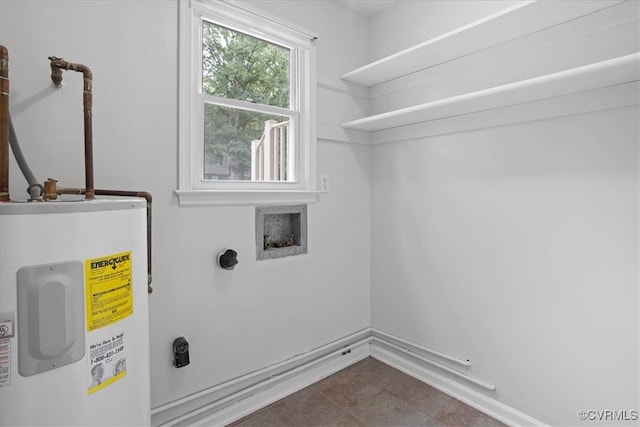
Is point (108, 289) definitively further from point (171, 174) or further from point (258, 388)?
point (258, 388)

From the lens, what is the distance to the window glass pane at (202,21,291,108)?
1882mm

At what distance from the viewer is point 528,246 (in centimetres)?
179

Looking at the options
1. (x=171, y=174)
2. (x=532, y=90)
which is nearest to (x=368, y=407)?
(x=171, y=174)

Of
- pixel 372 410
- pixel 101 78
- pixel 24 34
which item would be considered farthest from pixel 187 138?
pixel 372 410

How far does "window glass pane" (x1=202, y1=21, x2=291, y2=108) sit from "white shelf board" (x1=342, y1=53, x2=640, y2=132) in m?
0.65

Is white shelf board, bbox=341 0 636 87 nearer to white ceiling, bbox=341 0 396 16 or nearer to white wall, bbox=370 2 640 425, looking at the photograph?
white wall, bbox=370 2 640 425

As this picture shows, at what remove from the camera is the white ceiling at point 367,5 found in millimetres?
2400

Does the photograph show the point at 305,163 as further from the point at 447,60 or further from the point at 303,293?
the point at 447,60

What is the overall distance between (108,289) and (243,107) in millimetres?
1352

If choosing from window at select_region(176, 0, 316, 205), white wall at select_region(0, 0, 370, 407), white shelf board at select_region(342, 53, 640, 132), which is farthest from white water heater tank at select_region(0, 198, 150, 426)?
white shelf board at select_region(342, 53, 640, 132)

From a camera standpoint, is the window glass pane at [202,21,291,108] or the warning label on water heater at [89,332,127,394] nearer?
the warning label on water heater at [89,332,127,394]

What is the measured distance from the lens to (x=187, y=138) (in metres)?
1.71

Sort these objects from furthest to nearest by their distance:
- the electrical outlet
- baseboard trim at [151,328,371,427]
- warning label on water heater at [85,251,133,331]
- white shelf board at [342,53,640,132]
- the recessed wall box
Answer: the electrical outlet < the recessed wall box < baseboard trim at [151,328,371,427] < white shelf board at [342,53,640,132] < warning label on water heater at [85,251,133,331]

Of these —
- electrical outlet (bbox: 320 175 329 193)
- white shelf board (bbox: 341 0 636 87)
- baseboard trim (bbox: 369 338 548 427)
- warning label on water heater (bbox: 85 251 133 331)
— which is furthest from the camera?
electrical outlet (bbox: 320 175 329 193)
